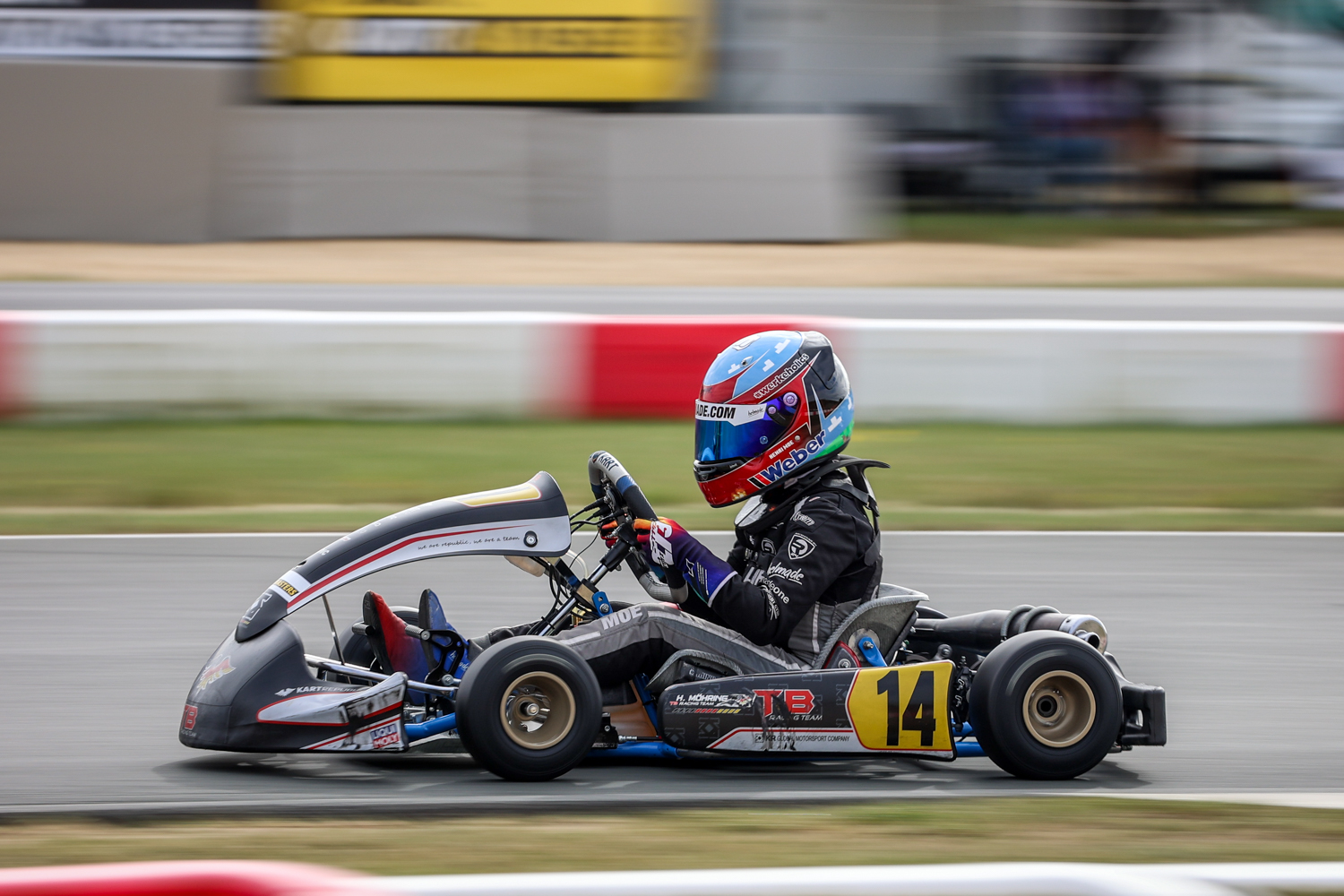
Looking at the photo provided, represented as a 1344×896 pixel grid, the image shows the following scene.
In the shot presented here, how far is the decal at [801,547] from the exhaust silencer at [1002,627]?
690 mm

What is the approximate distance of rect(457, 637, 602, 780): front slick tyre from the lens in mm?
4297

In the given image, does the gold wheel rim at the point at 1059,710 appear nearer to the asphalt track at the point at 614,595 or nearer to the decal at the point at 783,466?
the asphalt track at the point at 614,595

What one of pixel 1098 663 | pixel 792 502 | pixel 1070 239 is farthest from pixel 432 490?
pixel 1070 239

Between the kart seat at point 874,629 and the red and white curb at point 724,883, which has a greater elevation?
the kart seat at point 874,629

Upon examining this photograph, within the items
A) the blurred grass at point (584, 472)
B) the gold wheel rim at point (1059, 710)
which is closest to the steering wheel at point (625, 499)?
the gold wheel rim at point (1059, 710)

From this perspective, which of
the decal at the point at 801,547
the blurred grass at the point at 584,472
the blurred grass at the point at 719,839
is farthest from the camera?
the blurred grass at the point at 584,472

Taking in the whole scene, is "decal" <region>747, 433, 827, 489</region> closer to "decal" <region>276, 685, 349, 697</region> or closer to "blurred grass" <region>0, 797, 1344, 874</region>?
"blurred grass" <region>0, 797, 1344, 874</region>

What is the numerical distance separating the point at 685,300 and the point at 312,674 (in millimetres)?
12897

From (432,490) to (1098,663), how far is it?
4.93 m

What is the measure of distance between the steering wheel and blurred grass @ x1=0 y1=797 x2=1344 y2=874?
73cm

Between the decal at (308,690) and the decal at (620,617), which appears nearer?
the decal at (308,690)

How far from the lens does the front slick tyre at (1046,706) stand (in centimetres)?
453

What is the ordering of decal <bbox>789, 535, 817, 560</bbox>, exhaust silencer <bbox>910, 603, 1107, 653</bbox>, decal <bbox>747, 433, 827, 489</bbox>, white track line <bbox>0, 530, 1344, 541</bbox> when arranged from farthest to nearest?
1. white track line <bbox>0, 530, 1344, 541</bbox>
2. exhaust silencer <bbox>910, 603, 1107, 653</bbox>
3. decal <bbox>747, 433, 827, 489</bbox>
4. decal <bbox>789, 535, 817, 560</bbox>

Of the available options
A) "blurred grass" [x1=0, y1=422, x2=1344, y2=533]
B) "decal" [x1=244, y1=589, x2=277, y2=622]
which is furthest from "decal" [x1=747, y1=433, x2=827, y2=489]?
"blurred grass" [x1=0, y1=422, x2=1344, y2=533]
